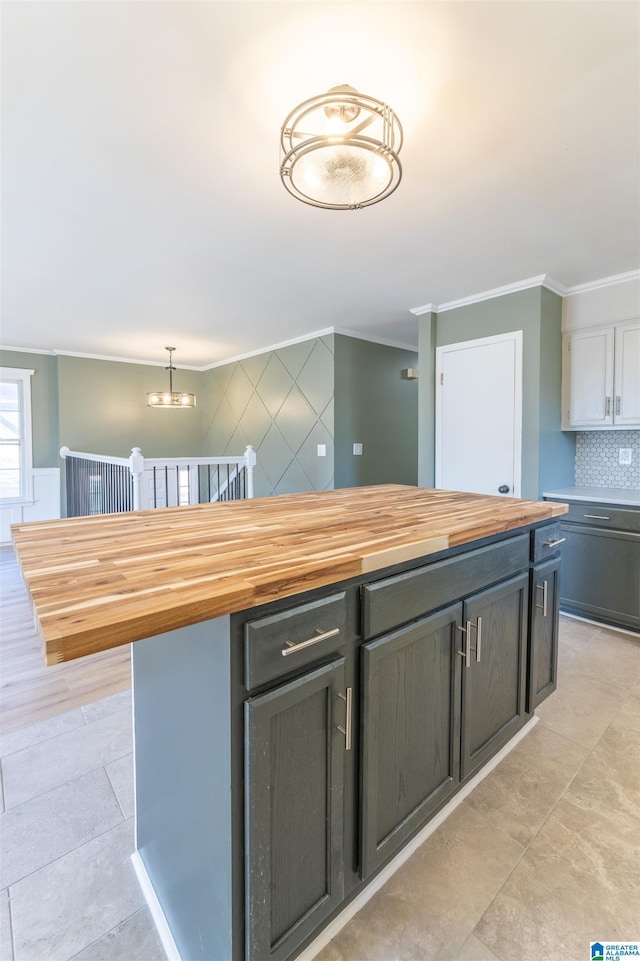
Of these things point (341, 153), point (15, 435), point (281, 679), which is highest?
point (341, 153)

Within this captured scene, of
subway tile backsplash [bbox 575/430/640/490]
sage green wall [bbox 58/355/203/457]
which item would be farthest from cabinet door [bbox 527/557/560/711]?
sage green wall [bbox 58/355/203/457]

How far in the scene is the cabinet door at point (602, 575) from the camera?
273cm

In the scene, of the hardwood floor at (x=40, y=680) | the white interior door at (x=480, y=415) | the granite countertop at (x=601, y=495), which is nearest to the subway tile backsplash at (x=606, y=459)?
the granite countertop at (x=601, y=495)

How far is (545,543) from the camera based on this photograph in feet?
5.58

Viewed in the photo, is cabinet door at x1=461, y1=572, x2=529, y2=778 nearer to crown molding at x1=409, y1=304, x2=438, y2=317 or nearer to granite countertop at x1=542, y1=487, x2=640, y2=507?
granite countertop at x1=542, y1=487, x2=640, y2=507

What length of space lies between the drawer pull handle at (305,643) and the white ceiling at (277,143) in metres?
1.59

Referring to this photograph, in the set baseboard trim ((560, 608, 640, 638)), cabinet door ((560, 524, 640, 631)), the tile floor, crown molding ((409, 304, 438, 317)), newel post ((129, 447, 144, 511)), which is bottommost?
the tile floor

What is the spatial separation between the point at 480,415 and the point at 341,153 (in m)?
2.43

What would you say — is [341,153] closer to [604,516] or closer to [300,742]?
[300,742]

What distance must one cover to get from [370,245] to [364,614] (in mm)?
2251

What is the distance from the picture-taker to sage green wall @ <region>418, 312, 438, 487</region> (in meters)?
3.62

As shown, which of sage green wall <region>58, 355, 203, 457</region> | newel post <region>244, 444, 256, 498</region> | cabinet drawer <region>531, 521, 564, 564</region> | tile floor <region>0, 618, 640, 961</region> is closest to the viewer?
tile floor <region>0, 618, 640, 961</region>

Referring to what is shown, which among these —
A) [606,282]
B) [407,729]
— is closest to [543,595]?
[407,729]

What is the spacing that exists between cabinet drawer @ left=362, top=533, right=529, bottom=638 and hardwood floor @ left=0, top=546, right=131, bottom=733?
1767mm
